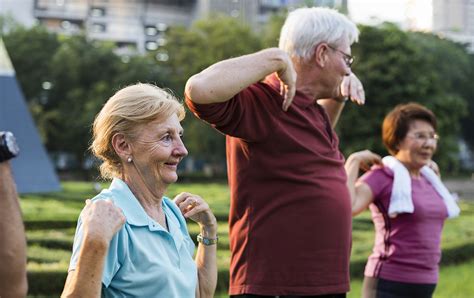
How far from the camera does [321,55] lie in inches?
133

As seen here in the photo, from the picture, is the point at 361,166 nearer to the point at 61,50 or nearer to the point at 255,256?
the point at 255,256

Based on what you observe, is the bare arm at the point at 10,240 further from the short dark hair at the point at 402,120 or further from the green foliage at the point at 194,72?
the green foliage at the point at 194,72

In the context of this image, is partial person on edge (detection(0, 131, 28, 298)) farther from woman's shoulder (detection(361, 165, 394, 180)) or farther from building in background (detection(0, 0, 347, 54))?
building in background (detection(0, 0, 347, 54))

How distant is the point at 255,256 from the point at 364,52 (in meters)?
32.0

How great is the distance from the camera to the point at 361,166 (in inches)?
177

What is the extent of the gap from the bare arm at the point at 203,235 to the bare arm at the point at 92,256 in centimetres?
57

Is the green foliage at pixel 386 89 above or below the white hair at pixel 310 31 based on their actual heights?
below

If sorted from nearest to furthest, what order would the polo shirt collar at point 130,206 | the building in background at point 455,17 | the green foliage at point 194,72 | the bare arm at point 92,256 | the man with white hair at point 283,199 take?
the bare arm at point 92,256
the polo shirt collar at point 130,206
the man with white hair at point 283,199
the green foliage at point 194,72
the building in background at point 455,17

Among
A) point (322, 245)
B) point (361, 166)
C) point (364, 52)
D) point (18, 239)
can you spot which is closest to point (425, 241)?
point (361, 166)

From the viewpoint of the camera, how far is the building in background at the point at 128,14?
6919 cm

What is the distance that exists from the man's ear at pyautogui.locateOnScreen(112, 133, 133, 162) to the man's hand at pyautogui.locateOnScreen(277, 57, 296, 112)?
2.69 feet

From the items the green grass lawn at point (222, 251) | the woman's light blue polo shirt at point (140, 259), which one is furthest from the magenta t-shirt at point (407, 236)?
the green grass lawn at point (222, 251)

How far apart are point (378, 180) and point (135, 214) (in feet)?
7.75

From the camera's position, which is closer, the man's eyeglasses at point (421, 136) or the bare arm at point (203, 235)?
the bare arm at point (203, 235)
